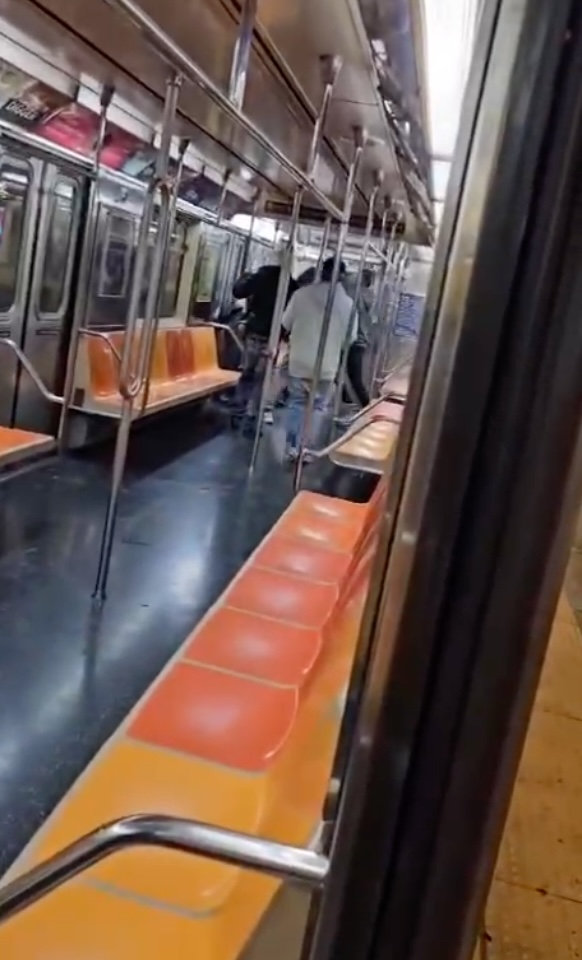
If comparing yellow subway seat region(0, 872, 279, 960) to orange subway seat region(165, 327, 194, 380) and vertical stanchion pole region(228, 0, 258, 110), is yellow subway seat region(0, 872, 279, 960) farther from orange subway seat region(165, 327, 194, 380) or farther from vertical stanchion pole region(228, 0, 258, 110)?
orange subway seat region(165, 327, 194, 380)

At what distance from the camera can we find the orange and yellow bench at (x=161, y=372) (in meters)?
7.07

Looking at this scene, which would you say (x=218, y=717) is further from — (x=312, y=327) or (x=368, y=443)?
(x=312, y=327)

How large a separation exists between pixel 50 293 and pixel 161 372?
2.60m

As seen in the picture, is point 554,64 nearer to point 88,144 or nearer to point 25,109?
point 25,109

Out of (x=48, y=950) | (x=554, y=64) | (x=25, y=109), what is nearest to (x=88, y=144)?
(x=25, y=109)

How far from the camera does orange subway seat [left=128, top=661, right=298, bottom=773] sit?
233 cm

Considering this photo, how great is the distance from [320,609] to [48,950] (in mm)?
1887

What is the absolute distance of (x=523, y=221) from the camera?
1.85 ft

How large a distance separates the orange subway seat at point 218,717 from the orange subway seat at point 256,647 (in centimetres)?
7

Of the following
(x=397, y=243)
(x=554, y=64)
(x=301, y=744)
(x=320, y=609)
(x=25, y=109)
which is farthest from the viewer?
(x=397, y=243)

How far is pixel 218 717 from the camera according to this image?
8.20 feet

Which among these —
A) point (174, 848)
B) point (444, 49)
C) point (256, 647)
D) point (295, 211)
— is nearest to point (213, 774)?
point (256, 647)

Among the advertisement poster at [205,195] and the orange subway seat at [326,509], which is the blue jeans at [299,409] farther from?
the orange subway seat at [326,509]

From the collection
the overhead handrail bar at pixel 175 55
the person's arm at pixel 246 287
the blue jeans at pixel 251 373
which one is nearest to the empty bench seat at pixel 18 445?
the overhead handrail bar at pixel 175 55
